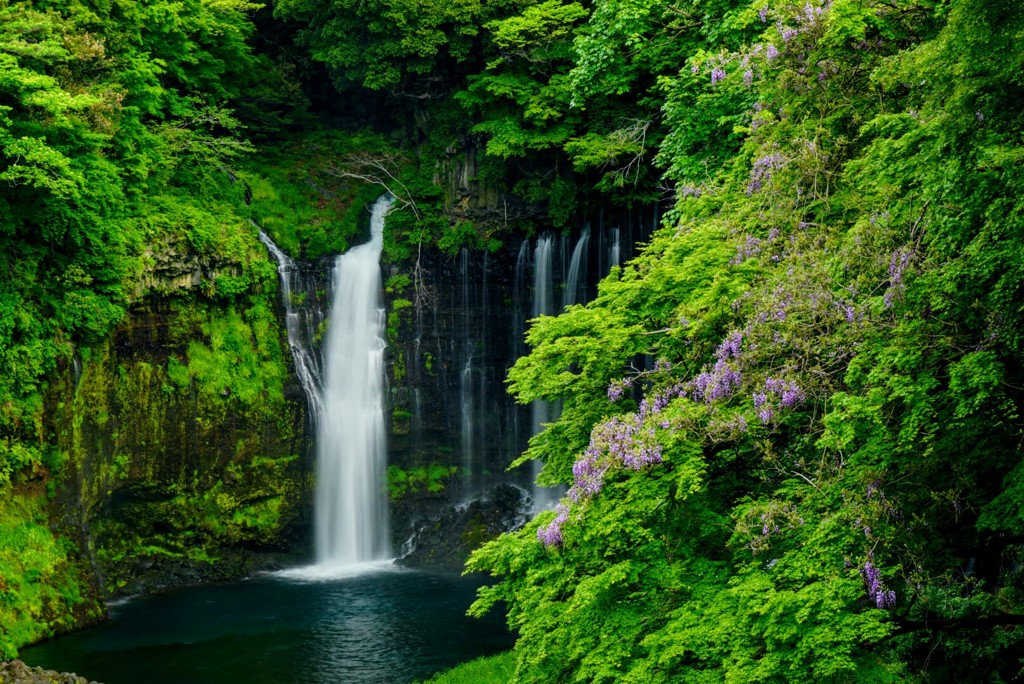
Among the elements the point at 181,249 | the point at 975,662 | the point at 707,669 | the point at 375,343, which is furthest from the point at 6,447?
the point at 975,662

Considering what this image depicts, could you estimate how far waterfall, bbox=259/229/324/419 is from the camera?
82.0 ft

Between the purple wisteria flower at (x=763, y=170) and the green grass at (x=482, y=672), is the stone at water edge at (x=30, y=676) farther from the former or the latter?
the purple wisteria flower at (x=763, y=170)

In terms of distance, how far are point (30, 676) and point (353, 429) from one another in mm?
11311

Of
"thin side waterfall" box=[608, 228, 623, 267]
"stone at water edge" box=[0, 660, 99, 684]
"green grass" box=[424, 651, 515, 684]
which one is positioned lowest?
"green grass" box=[424, 651, 515, 684]

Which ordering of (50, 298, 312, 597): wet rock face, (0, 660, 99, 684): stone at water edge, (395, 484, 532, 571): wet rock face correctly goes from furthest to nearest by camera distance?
(395, 484, 532, 571): wet rock face < (50, 298, 312, 597): wet rock face < (0, 660, 99, 684): stone at water edge

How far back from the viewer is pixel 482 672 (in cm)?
1568

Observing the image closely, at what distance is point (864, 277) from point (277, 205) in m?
19.9

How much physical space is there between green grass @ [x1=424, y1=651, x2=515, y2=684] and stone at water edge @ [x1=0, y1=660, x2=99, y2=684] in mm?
5541

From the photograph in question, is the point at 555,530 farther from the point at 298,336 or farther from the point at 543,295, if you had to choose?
the point at 298,336

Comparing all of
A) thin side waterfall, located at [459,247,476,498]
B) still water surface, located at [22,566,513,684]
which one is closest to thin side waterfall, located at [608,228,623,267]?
thin side waterfall, located at [459,247,476,498]

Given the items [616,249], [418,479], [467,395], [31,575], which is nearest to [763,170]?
[616,249]

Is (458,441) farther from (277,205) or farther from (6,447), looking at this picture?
(6,447)

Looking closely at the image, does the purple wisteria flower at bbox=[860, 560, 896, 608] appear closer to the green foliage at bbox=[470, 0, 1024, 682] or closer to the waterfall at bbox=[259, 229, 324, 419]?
the green foliage at bbox=[470, 0, 1024, 682]

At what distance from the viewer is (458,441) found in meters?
25.7
